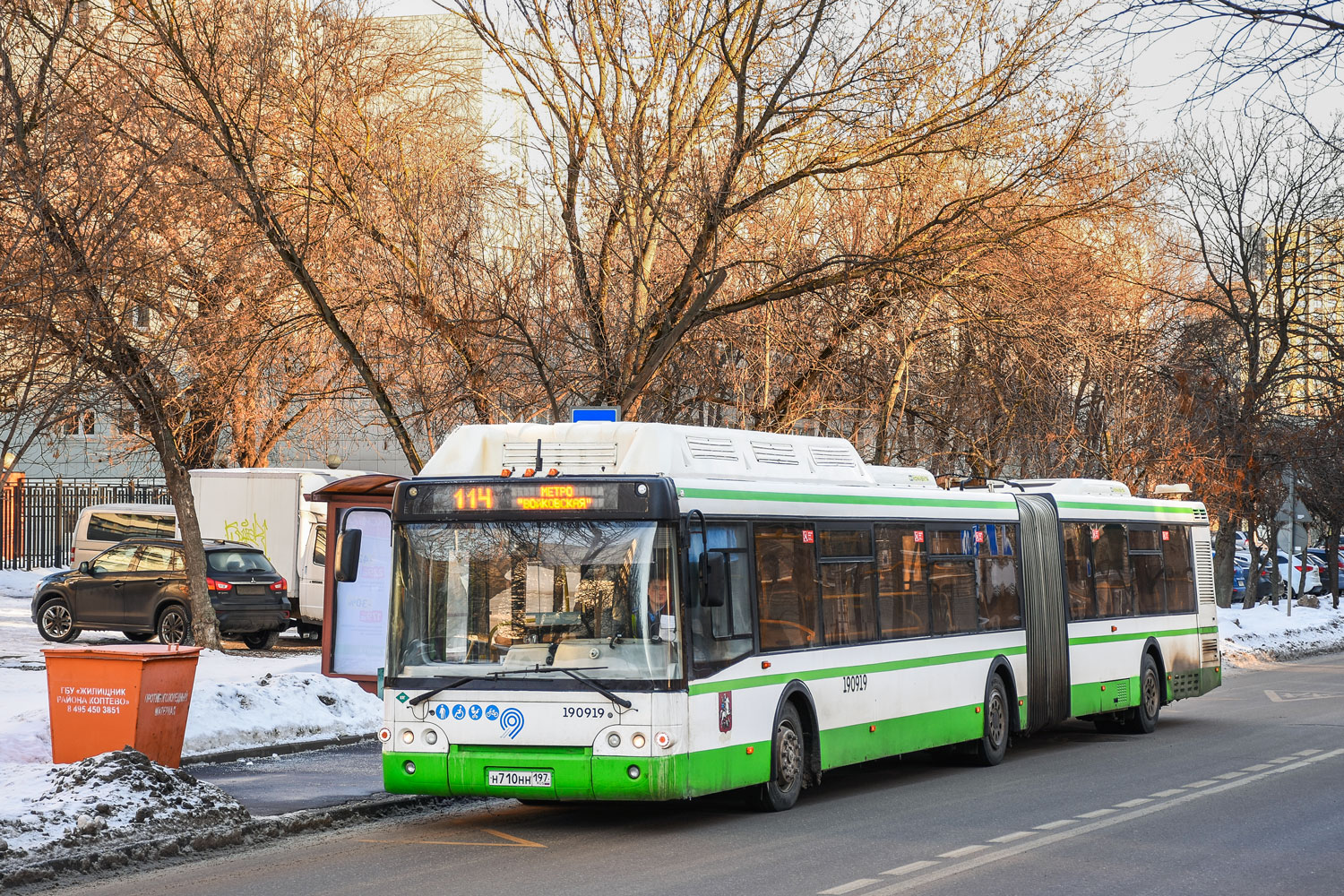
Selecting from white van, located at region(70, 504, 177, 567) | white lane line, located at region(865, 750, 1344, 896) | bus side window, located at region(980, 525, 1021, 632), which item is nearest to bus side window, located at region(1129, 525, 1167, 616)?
bus side window, located at region(980, 525, 1021, 632)

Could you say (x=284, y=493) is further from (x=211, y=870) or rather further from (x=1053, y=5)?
(x=211, y=870)

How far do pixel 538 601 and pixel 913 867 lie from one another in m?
3.06

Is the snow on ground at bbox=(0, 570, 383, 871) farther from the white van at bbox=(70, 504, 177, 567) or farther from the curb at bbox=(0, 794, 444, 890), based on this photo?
the white van at bbox=(70, 504, 177, 567)

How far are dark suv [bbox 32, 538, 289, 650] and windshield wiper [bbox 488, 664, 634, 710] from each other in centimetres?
1569

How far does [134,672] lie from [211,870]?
7.09 ft

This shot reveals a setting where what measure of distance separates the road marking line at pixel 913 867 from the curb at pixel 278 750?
6.58 m

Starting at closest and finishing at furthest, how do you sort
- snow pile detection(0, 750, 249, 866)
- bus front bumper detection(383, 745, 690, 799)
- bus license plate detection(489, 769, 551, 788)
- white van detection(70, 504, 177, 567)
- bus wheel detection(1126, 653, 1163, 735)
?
snow pile detection(0, 750, 249, 866) < bus front bumper detection(383, 745, 690, 799) < bus license plate detection(489, 769, 551, 788) < bus wheel detection(1126, 653, 1163, 735) < white van detection(70, 504, 177, 567)

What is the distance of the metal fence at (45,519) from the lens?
1499 inches

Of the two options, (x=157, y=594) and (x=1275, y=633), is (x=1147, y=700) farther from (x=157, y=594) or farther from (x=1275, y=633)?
(x=1275, y=633)

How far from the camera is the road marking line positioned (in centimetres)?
882

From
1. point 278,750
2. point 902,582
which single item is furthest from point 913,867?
point 278,750

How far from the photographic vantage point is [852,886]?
8.38 m

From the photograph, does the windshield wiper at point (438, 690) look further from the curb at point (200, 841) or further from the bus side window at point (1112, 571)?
the bus side window at point (1112, 571)

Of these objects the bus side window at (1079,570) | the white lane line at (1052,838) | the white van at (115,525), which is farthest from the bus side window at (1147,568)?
the white van at (115,525)
